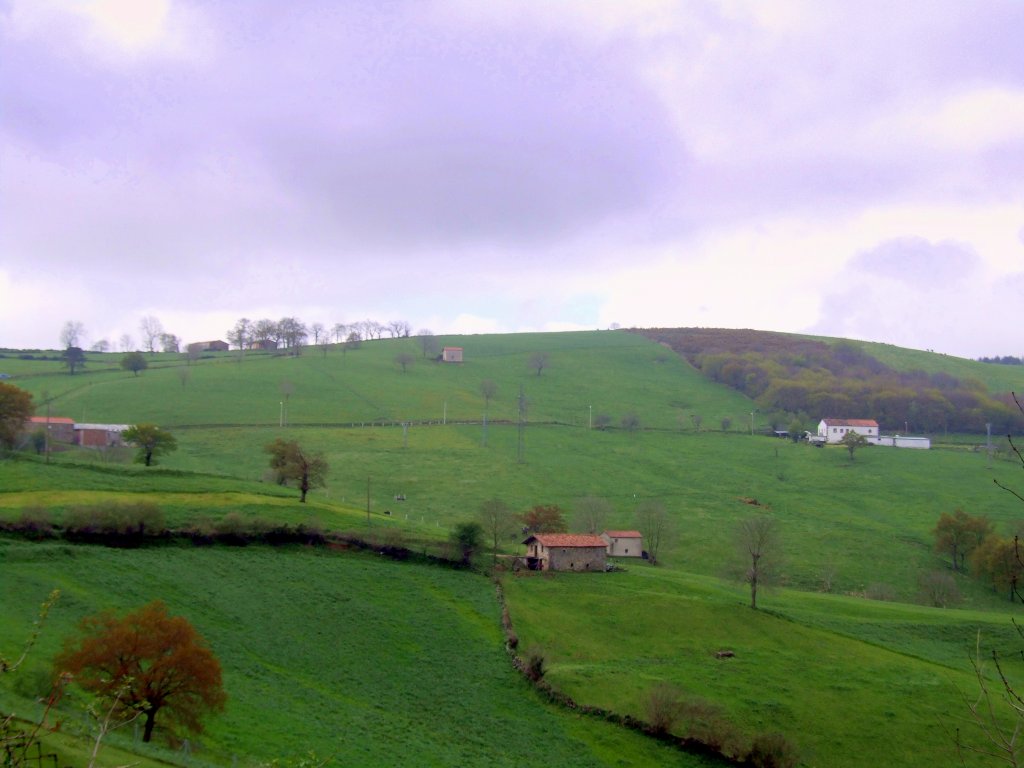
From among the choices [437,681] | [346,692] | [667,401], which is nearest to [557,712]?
[437,681]

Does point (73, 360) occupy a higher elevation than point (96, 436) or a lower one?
higher

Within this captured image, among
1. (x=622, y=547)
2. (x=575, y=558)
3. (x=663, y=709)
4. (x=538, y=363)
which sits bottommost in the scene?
(x=663, y=709)

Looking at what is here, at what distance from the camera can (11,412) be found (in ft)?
254

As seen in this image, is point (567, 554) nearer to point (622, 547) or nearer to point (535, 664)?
point (622, 547)

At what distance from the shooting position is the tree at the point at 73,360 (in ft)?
478

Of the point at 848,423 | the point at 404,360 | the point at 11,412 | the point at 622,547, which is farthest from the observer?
the point at 404,360

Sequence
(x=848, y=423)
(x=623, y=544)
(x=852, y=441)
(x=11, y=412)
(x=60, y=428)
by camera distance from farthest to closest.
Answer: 1. (x=848, y=423)
2. (x=852, y=441)
3. (x=60, y=428)
4. (x=623, y=544)
5. (x=11, y=412)

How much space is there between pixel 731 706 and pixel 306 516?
36319 millimetres

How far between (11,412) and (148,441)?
12.4 m

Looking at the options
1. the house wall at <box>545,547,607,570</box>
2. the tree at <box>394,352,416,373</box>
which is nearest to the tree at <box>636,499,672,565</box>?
the house wall at <box>545,547,607,570</box>

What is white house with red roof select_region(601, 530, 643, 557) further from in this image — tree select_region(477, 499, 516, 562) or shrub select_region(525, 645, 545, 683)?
shrub select_region(525, 645, 545, 683)

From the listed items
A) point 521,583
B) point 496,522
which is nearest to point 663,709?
point 521,583

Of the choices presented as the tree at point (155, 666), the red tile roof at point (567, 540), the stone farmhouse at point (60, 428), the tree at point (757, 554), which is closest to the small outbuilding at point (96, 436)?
the stone farmhouse at point (60, 428)

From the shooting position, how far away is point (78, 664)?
30406mm
